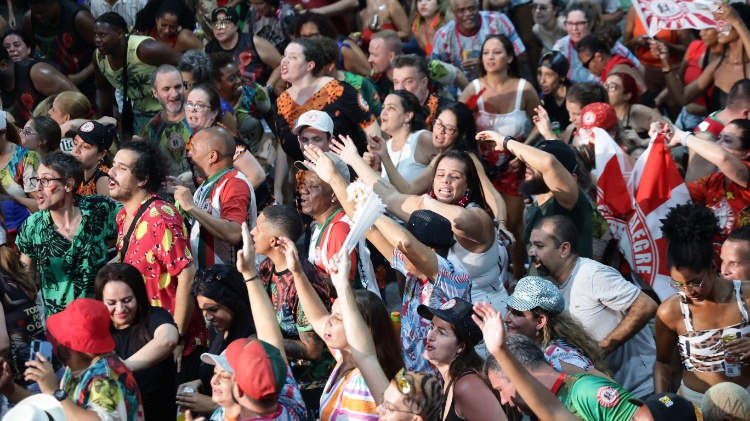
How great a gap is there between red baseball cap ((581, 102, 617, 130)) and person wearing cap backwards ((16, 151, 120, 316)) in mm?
3466

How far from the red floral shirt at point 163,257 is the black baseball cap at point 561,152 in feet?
7.68

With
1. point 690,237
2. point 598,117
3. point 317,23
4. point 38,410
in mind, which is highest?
point 38,410

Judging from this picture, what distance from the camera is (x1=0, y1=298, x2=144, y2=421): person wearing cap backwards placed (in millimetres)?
4293

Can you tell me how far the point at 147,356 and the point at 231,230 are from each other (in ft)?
4.70

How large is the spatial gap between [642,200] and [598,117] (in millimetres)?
849

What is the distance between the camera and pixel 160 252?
19.1 feet

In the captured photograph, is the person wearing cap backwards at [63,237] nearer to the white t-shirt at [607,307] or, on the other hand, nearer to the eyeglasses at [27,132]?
the eyeglasses at [27,132]

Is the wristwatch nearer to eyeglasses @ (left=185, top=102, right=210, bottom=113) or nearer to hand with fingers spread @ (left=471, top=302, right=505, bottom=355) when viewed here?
hand with fingers spread @ (left=471, top=302, right=505, bottom=355)

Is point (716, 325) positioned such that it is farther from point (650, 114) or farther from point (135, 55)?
point (135, 55)

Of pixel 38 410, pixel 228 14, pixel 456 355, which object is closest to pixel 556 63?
pixel 228 14

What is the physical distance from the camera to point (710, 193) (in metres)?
7.18

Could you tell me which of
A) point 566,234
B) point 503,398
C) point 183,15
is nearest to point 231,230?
point 566,234

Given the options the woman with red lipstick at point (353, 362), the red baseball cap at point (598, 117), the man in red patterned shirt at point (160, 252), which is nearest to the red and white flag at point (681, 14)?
the red baseball cap at point (598, 117)

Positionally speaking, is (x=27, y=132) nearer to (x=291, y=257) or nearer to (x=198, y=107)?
(x=198, y=107)
